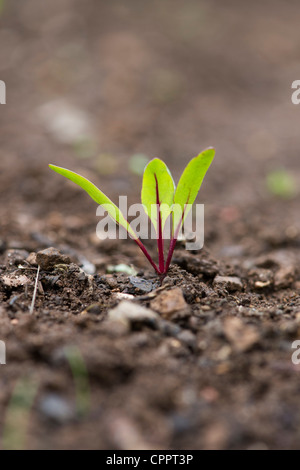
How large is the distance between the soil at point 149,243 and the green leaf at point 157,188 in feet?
0.84

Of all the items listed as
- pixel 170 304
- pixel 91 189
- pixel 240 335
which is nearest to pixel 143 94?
pixel 91 189

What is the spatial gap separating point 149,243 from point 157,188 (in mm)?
717

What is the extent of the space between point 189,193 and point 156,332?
490mm

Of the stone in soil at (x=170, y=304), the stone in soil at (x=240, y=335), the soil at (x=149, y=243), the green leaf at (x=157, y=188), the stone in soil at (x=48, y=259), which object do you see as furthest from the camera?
the stone in soil at (x=48, y=259)

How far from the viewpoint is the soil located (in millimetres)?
1052

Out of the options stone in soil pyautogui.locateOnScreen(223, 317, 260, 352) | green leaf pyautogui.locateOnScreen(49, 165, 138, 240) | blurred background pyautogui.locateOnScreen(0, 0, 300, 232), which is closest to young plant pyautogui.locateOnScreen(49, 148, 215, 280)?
green leaf pyautogui.locateOnScreen(49, 165, 138, 240)

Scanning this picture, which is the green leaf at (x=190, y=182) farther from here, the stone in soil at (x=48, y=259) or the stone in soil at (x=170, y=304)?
the stone in soil at (x=48, y=259)

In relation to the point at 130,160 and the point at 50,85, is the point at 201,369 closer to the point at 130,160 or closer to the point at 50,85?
the point at 130,160

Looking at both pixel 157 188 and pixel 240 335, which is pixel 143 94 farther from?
pixel 240 335

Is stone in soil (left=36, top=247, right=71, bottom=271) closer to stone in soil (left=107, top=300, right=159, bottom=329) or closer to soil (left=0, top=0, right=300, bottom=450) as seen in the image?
soil (left=0, top=0, right=300, bottom=450)

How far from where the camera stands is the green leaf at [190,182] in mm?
1399

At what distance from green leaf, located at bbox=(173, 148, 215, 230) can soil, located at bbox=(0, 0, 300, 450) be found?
24 cm

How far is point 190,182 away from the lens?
1.46 metres

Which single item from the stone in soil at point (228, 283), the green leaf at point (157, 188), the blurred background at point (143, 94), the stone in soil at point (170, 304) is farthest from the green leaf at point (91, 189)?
the blurred background at point (143, 94)
